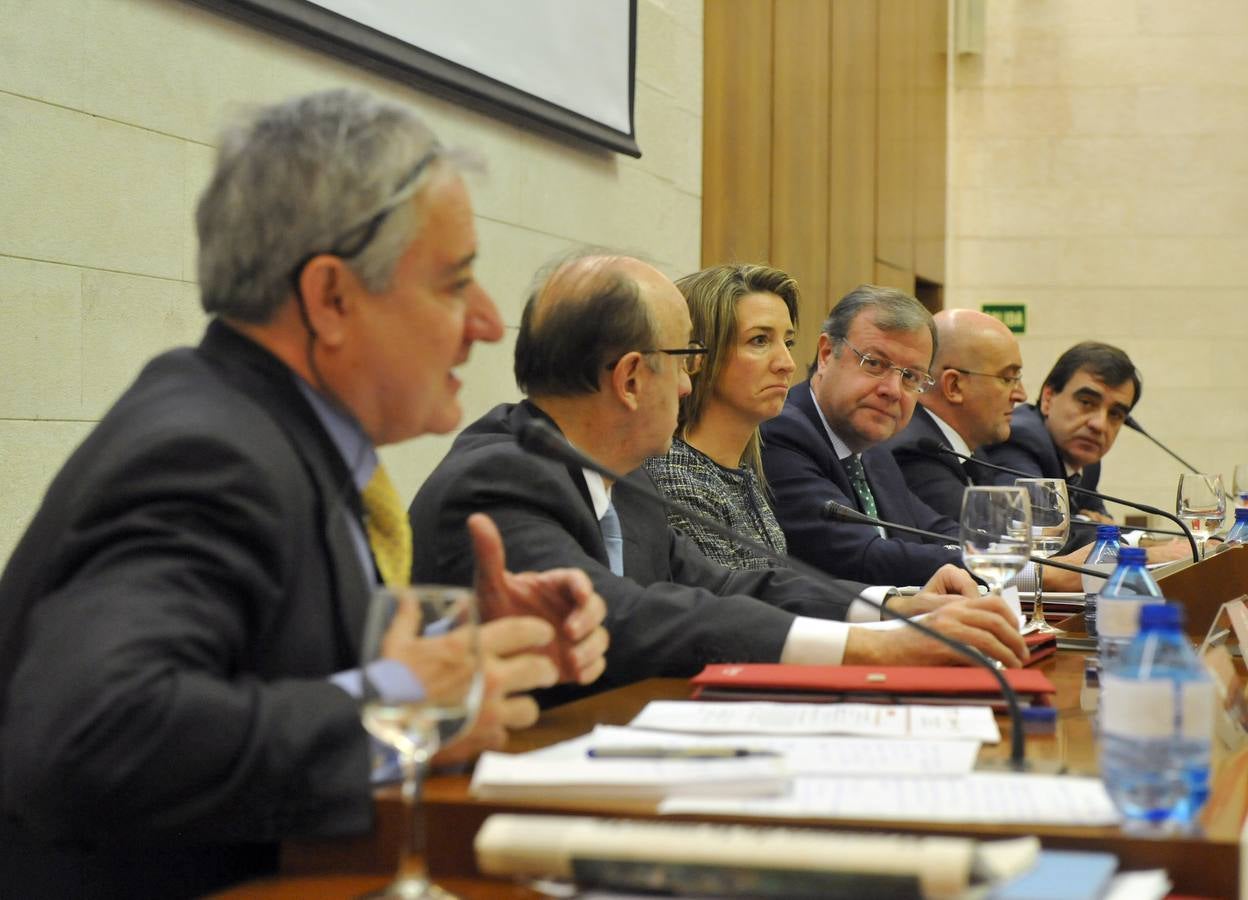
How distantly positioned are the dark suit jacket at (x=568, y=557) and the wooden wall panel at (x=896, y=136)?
626cm

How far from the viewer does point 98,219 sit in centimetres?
280

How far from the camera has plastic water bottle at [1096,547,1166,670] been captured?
181cm

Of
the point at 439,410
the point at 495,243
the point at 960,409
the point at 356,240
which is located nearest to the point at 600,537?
the point at 439,410

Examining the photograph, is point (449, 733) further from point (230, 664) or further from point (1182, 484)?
point (1182, 484)

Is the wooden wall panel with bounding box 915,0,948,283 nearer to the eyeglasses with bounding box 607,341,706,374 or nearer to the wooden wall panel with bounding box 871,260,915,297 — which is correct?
the wooden wall panel with bounding box 871,260,915,297

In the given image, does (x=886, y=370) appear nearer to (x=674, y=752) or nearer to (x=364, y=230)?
(x=364, y=230)

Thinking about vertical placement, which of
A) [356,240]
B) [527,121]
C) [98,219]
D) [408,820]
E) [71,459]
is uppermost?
[527,121]

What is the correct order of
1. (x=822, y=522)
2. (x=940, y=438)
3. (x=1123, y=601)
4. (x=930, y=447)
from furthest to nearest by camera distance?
(x=940, y=438)
(x=930, y=447)
(x=822, y=522)
(x=1123, y=601)

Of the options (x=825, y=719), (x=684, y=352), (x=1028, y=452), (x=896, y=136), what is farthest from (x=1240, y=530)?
(x=896, y=136)

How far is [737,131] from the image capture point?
20.7 feet

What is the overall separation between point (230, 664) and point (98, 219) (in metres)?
1.75

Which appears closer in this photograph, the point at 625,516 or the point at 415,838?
the point at 415,838

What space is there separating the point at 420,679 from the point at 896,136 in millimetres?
7852

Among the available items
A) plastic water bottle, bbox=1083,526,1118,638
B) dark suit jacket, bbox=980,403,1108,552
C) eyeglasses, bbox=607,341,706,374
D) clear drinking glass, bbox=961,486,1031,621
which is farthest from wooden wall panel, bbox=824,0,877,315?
clear drinking glass, bbox=961,486,1031,621
